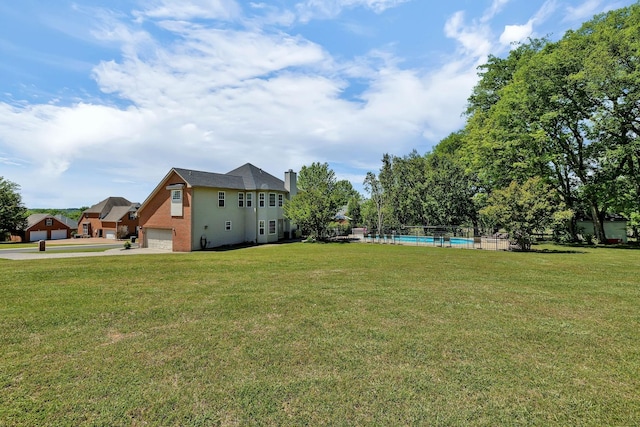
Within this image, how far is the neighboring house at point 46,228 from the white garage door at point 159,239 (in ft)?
117

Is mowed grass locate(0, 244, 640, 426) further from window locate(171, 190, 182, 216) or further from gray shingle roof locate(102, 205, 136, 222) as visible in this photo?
gray shingle roof locate(102, 205, 136, 222)

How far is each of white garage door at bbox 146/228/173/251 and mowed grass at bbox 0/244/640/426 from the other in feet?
57.5

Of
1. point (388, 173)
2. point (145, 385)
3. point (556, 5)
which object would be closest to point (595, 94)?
point (556, 5)

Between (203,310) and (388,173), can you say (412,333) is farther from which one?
(388,173)

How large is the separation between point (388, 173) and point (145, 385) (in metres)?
37.2

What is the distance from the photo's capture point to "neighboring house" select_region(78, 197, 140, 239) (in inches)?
1964

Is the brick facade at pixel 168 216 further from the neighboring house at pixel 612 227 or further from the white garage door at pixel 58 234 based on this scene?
the white garage door at pixel 58 234

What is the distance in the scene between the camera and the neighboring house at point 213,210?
25672mm

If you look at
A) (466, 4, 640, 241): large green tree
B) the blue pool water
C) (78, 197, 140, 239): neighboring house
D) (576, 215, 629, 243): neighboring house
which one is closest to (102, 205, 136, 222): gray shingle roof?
(78, 197, 140, 239): neighboring house

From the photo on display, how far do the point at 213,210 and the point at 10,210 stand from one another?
38.3 m

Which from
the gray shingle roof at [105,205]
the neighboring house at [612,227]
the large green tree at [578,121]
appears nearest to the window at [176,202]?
the large green tree at [578,121]

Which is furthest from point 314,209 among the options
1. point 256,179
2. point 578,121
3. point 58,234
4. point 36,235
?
point 58,234

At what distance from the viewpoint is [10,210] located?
43.3 meters

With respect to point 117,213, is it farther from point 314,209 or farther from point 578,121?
point 578,121
